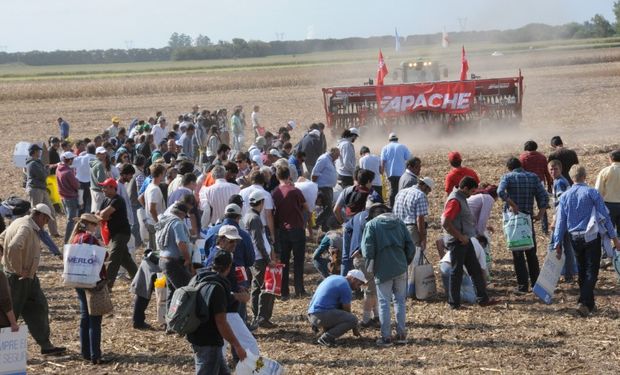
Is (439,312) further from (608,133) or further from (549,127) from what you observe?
(549,127)

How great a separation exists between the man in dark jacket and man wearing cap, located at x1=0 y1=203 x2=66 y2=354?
9.30 ft

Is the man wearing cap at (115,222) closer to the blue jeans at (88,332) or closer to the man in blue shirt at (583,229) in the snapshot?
the blue jeans at (88,332)

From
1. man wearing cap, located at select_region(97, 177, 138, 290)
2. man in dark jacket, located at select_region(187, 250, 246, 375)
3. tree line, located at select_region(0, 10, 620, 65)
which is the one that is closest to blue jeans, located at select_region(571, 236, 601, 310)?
man in dark jacket, located at select_region(187, 250, 246, 375)

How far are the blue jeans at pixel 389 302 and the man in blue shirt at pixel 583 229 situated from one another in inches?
81.6

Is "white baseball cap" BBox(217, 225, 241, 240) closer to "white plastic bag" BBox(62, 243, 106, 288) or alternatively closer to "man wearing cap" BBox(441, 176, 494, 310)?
"white plastic bag" BBox(62, 243, 106, 288)

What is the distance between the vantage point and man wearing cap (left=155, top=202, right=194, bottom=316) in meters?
10.2

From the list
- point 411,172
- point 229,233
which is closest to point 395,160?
point 411,172

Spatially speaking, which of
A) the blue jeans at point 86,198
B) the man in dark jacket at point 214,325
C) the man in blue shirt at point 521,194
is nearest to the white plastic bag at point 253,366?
the man in dark jacket at point 214,325

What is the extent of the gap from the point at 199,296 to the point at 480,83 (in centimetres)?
2143

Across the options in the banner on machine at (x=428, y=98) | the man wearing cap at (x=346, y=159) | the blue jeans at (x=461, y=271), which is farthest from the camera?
the banner on machine at (x=428, y=98)

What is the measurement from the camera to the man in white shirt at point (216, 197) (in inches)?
502

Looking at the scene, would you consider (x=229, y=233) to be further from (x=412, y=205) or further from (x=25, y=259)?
(x=412, y=205)

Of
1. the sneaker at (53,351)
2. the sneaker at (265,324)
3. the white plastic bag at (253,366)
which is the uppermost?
the white plastic bag at (253,366)

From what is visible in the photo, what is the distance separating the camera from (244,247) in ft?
32.8
